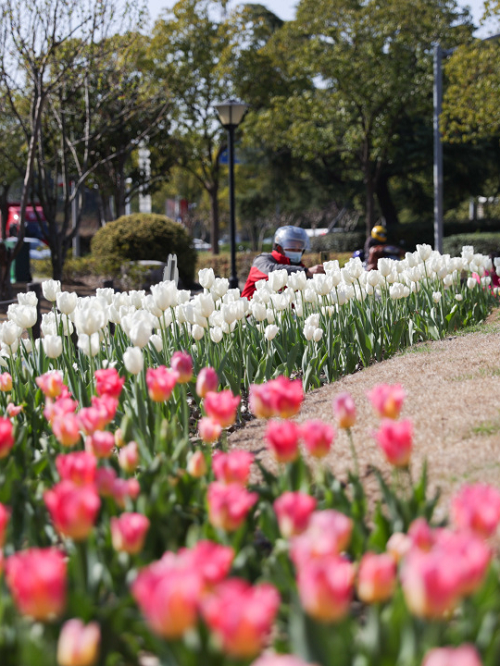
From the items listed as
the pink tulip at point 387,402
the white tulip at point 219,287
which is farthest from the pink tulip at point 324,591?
the white tulip at point 219,287

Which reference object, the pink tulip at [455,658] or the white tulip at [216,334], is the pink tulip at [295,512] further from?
the white tulip at [216,334]

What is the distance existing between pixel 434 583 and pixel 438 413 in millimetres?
2557

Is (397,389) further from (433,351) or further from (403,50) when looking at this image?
(403,50)

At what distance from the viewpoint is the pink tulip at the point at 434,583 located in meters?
1.35

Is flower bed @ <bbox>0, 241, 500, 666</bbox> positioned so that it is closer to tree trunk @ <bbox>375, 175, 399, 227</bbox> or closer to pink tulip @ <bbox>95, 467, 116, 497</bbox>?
pink tulip @ <bbox>95, 467, 116, 497</bbox>

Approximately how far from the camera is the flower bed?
138cm

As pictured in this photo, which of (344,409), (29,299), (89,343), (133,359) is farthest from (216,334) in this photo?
(344,409)

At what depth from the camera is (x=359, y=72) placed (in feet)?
84.9

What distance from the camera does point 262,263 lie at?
26.2 ft

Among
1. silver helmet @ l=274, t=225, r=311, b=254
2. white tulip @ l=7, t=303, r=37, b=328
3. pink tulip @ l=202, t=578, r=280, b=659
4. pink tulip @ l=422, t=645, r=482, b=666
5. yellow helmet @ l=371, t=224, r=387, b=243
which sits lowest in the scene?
pink tulip @ l=422, t=645, r=482, b=666

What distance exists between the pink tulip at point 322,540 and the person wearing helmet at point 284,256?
619 cm

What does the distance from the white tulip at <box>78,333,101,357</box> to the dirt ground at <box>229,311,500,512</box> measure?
2.86 ft

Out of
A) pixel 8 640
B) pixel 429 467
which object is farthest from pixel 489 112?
pixel 8 640

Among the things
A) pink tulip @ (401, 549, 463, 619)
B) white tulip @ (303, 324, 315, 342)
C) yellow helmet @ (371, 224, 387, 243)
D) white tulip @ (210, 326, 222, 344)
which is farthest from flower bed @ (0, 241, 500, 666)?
yellow helmet @ (371, 224, 387, 243)
